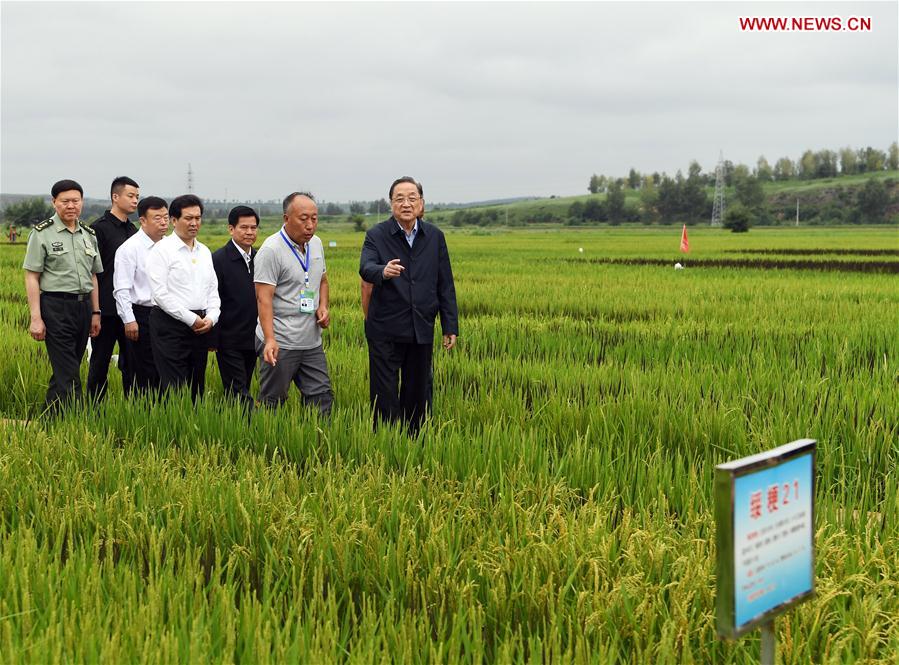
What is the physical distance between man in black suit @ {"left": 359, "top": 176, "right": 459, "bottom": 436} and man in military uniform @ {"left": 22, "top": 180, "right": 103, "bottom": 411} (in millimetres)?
2151

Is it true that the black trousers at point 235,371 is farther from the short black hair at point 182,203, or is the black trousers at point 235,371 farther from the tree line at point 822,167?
the tree line at point 822,167

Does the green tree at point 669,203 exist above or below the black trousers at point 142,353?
above

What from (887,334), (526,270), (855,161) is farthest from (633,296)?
(855,161)

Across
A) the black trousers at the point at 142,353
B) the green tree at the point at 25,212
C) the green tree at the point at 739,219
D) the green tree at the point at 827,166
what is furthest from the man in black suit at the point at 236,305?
the green tree at the point at 827,166

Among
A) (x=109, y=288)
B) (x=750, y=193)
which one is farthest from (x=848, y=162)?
(x=109, y=288)

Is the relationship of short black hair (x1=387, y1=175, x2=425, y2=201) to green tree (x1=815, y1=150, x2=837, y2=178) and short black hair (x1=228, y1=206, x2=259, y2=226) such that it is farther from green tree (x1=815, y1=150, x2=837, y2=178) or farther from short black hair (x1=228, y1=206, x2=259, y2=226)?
green tree (x1=815, y1=150, x2=837, y2=178)

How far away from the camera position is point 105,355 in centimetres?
720

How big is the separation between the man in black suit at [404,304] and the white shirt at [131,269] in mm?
1796

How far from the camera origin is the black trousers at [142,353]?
6.90 metres

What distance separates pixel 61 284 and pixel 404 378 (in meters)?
2.52

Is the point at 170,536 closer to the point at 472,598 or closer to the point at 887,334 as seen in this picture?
the point at 472,598

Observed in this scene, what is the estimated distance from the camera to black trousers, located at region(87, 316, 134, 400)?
7102 millimetres

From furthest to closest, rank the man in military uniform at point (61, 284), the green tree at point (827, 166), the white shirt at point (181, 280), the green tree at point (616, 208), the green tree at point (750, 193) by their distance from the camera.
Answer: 1. the green tree at point (827, 166)
2. the green tree at point (750, 193)
3. the green tree at point (616, 208)
4. the man in military uniform at point (61, 284)
5. the white shirt at point (181, 280)

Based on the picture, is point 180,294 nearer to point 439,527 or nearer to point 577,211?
point 439,527
